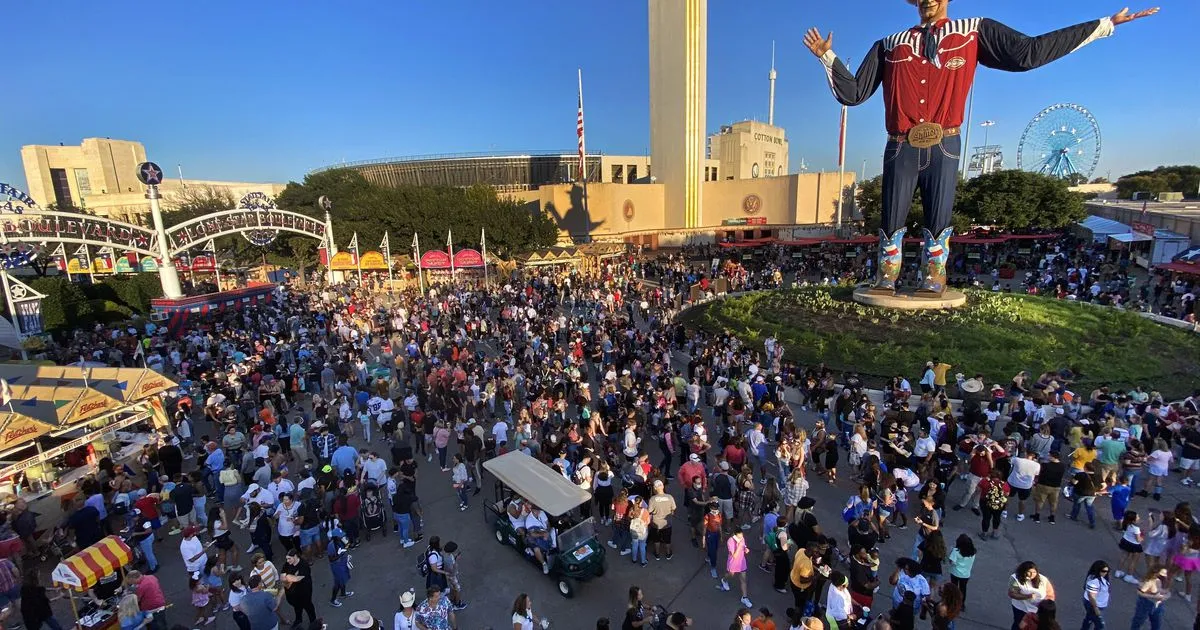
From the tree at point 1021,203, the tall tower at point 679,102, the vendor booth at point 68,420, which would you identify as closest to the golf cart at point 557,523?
the vendor booth at point 68,420

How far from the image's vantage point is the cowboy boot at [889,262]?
60.2ft

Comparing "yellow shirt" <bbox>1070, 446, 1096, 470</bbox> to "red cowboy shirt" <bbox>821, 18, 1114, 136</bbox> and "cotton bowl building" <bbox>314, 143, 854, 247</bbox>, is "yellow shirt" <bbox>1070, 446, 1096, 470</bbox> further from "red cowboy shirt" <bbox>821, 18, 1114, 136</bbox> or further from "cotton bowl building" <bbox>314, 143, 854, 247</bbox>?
"cotton bowl building" <bbox>314, 143, 854, 247</bbox>

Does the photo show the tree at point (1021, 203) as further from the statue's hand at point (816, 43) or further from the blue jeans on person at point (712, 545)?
the blue jeans on person at point (712, 545)

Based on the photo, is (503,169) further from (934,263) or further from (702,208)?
(934,263)

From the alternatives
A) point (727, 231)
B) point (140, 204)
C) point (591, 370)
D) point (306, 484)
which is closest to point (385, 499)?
point (306, 484)

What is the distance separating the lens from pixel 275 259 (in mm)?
44656

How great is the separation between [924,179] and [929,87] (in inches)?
104

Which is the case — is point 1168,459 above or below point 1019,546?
above

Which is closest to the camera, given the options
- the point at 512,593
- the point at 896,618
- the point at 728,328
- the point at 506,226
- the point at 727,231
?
the point at 896,618

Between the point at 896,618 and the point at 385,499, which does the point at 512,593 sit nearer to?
the point at 385,499

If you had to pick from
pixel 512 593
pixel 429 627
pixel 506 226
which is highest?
pixel 506 226

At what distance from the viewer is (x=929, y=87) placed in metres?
16.6

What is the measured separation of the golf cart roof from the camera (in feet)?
25.1

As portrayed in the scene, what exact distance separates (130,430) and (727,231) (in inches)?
1951
